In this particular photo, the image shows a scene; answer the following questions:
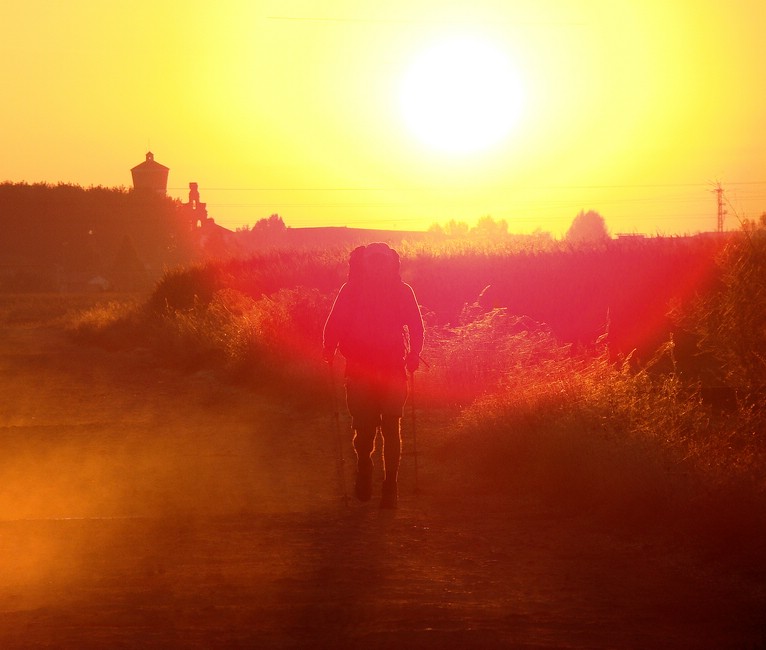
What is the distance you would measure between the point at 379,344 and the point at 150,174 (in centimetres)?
11300

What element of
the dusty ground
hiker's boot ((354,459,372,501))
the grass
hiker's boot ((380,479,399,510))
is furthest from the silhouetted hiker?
the grass

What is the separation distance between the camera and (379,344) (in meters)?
9.09

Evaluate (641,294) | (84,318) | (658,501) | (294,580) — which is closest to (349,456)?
(658,501)

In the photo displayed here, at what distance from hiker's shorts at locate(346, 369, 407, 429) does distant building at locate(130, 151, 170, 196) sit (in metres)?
111

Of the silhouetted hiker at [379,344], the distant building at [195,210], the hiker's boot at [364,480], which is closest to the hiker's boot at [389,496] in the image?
the silhouetted hiker at [379,344]

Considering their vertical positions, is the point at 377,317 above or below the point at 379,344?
above

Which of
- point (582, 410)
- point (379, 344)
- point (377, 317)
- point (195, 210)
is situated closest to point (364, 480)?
point (379, 344)

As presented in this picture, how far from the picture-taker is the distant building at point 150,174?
118m

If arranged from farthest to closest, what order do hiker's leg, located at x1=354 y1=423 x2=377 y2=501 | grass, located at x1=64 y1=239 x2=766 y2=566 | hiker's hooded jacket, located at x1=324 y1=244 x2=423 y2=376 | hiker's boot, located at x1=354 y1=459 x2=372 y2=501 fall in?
hiker's boot, located at x1=354 y1=459 x2=372 y2=501, hiker's leg, located at x1=354 y1=423 x2=377 y2=501, hiker's hooded jacket, located at x1=324 y1=244 x2=423 y2=376, grass, located at x1=64 y1=239 x2=766 y2=566

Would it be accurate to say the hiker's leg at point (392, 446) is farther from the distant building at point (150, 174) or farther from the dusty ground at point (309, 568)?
the distant building at point (150, 174)

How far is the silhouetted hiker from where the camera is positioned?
9117mm

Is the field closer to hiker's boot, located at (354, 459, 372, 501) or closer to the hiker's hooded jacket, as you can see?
hiker's boot, located at (354, 459, 372, 501)

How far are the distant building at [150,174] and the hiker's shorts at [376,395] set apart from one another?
Answer: 365 feet

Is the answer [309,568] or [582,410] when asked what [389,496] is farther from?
[582,410]
